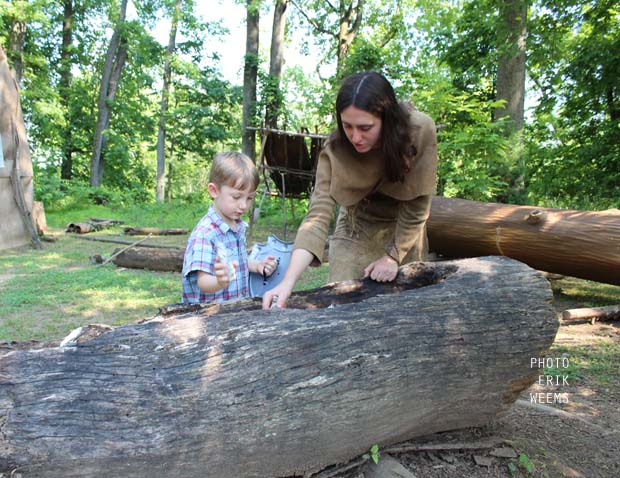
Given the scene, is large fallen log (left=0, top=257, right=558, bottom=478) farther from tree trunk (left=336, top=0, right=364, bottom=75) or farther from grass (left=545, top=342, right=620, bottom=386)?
tree trunk (left=336, top=0, right=364, bottom=75)

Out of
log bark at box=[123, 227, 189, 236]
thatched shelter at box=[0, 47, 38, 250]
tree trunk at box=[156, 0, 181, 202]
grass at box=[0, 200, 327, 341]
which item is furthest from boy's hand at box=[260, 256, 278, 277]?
tree trunk at box=[156, 0, 181, 202]

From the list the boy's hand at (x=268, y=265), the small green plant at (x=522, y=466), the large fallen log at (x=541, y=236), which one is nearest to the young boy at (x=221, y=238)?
the boy's hand at (x=268, y=265)

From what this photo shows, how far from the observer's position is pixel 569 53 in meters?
10.8

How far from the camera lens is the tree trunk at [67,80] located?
19766 millimetres

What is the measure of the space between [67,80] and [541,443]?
908 inches

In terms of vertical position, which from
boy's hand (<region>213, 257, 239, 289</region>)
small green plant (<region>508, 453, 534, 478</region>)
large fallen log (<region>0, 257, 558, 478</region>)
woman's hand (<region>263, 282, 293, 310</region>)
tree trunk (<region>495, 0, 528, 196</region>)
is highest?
tree trunk (<region>495, 0, 528, 196</region>)

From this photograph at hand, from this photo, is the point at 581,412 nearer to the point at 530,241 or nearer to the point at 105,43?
the point at 530,241

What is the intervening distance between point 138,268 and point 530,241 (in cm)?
557

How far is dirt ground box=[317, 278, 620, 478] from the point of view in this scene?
7.37ft

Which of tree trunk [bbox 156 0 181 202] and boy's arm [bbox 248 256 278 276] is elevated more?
tree trunk [bbox 156 0 181 202]

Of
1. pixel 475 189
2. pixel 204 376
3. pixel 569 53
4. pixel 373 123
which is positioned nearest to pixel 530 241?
pixel 475 189

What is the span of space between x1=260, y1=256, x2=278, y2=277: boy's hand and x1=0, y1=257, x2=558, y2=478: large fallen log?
0.48 meters

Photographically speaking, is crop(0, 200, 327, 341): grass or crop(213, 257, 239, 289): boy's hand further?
crop(0, 200, 327, 341): grass

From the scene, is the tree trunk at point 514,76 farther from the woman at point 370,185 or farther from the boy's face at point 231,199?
the boy's face at point 231,199
